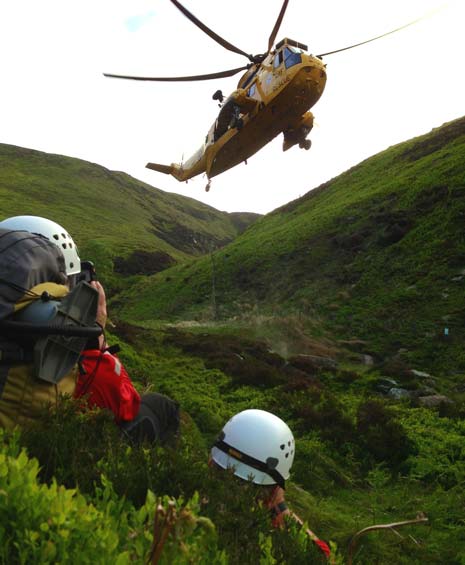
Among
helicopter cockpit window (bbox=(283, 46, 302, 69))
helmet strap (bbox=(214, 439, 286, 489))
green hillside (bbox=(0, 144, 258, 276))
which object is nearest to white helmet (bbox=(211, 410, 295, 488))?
helmet strap (bbox=(214, 439, 286, 489))

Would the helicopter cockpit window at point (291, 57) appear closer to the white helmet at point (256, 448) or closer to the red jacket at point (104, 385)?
the white helmet at point (256, 448)

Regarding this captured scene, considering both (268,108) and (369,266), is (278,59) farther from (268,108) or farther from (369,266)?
(369,266)

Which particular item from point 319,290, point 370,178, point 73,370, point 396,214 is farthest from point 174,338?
point 370,178

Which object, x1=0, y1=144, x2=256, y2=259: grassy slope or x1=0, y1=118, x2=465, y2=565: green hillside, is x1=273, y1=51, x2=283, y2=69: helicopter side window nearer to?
x1=0, y1=118, x2=465, y2=565: green hillside

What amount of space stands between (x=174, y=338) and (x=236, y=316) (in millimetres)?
9894

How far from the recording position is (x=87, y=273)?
4430 mm

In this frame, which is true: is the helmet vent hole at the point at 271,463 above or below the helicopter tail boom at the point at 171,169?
below

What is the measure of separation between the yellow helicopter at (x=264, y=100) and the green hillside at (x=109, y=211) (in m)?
39.5

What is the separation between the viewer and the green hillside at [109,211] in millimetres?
71125

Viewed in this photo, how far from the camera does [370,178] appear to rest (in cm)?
4762

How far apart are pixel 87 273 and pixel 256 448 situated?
2.31m

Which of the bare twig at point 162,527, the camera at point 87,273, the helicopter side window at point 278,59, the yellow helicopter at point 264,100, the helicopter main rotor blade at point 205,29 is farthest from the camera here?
the helicopter side window at point 278,59

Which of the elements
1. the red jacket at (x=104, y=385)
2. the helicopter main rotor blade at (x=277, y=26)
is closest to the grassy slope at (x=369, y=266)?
the helicopter main rotor blade at (x=277, y=26)

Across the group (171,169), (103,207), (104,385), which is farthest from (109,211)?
(104,385)
